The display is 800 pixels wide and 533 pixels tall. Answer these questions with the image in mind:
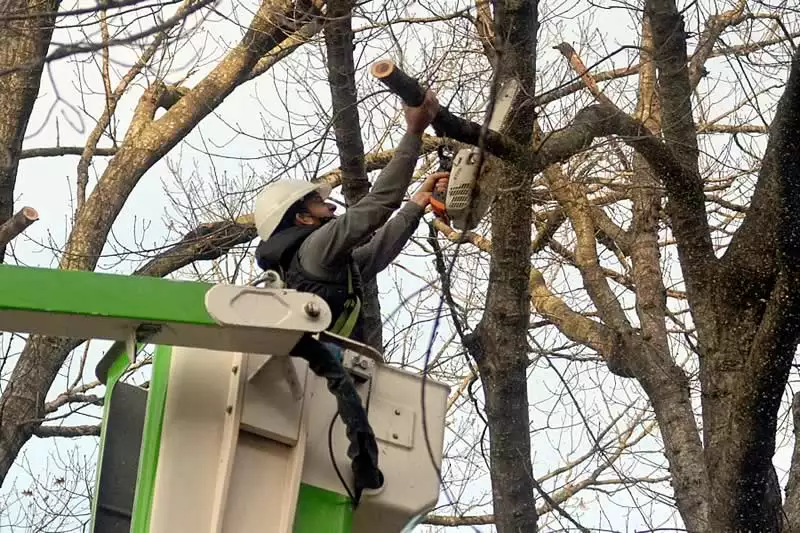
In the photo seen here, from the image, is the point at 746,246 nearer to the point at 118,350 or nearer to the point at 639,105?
the point at 118,350

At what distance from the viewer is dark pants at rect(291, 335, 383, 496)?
291cm

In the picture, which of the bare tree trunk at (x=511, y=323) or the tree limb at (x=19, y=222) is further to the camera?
the tree limb at (x=19, y=222)

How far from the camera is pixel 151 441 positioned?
115 inches

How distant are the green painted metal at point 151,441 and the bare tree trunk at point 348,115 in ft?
4.86

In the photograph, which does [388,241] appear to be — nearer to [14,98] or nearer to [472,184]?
[472,184]

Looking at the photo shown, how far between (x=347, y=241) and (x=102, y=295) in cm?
111

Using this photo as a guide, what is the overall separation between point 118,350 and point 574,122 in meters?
1.76

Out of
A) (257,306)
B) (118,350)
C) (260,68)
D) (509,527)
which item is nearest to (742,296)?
(509,527)

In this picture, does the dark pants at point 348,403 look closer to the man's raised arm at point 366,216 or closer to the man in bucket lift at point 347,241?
the man in bucket lift at point 347,241

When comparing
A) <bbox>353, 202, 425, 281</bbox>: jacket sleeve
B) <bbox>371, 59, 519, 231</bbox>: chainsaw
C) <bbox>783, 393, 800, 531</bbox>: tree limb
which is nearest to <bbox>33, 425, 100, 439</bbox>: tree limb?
<bbox>353, 202, 425, 281</bbox>: jacket sleeve

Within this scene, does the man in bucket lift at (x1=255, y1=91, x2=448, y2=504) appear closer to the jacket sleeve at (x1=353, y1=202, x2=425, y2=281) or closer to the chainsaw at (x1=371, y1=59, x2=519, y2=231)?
the jacket sleeve at (x1=353, y1=202, x2=425, y2=281)

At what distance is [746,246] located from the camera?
3555 millimetres

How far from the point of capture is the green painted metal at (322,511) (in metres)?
2.92

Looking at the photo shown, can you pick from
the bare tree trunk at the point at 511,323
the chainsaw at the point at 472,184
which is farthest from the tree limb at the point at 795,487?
the chainsaw at the point at 472,184
